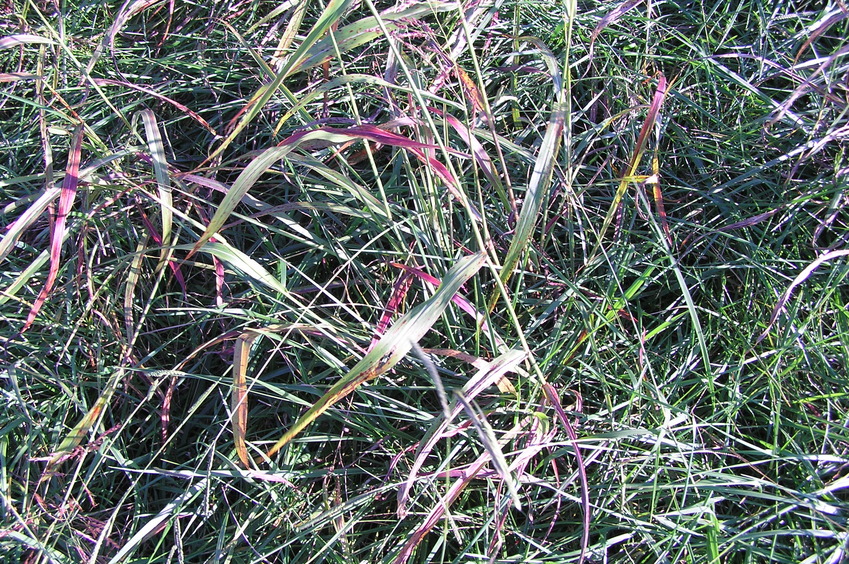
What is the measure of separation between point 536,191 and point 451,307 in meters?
0.29

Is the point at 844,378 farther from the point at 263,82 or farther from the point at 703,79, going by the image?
the point at 263,82

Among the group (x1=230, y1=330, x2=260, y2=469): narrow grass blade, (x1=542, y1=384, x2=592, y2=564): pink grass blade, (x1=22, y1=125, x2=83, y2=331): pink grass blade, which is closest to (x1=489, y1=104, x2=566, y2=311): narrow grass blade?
(x1=542, y1=384, x2=592, y2=564): pink grass blade

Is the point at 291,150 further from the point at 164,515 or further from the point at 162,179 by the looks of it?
the point at 164,515

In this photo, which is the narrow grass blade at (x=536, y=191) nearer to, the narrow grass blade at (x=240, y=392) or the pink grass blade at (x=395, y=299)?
the pink grass blade at (x=395, y=299)

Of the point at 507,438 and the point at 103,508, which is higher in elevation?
the point at 507,438

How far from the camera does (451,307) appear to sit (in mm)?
967

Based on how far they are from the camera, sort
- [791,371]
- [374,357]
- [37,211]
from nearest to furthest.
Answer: [374,357]
[37,211]
[791,371]

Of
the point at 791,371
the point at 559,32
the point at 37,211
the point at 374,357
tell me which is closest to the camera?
the point at 374,357

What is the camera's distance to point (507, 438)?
0.87 metres

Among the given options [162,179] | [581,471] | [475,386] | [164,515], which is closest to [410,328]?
[475,386]

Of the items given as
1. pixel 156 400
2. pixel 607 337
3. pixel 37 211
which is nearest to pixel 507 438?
pixel 607 337

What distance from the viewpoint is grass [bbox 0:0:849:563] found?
863 mm

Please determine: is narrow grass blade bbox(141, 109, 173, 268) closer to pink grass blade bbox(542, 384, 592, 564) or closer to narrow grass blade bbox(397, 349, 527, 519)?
narrow grass blade bbox(397, 349, 527, 519)

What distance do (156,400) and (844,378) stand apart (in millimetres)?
1085
